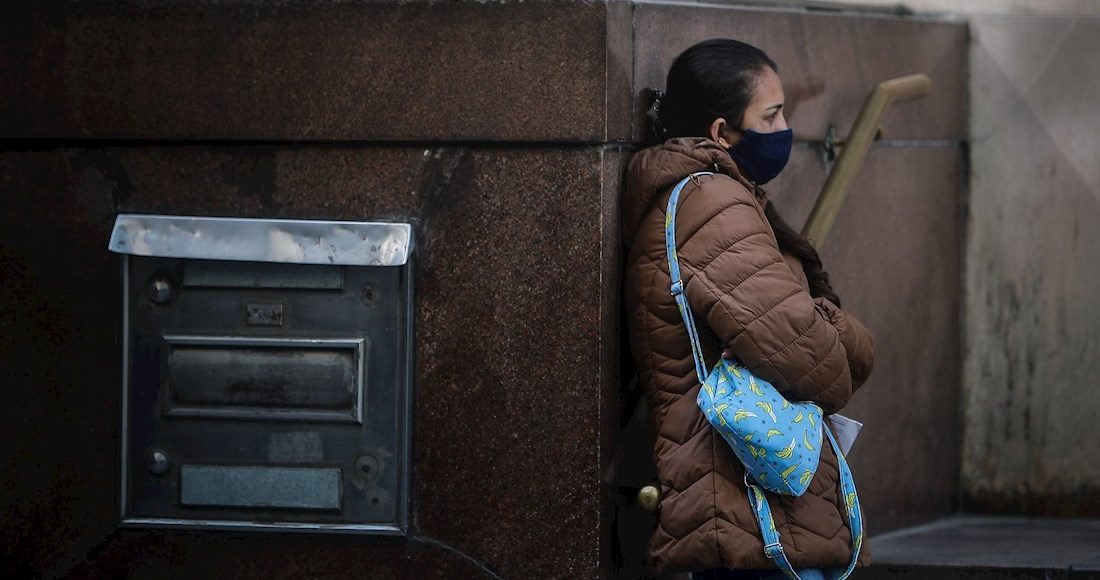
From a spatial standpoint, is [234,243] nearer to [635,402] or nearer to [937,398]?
[635,402]

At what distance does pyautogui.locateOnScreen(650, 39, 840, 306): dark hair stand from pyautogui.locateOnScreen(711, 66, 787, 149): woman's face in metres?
0.01

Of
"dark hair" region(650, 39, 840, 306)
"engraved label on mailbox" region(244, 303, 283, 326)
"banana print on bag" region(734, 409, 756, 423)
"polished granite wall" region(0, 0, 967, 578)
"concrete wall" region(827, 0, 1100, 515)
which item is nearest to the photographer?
"banana print on bag" region(734, 409, 756, 423)

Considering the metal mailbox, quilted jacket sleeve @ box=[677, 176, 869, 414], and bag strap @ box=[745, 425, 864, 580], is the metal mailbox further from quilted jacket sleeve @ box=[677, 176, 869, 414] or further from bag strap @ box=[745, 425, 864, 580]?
bag strap @ box=[745, 425, 864, 580]

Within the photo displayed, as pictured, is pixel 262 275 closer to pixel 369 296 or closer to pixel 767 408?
pixel 369 296

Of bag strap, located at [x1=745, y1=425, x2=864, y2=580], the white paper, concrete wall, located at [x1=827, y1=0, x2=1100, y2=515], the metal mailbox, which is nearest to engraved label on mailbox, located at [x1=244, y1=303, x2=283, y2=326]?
the metal mailbox

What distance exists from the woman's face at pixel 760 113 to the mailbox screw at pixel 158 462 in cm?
173

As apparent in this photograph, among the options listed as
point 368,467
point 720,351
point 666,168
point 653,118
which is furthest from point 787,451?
point 368,467

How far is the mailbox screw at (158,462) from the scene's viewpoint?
3.95 m

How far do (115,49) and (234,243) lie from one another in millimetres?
649

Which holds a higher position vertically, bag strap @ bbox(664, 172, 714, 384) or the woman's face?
the woman's face

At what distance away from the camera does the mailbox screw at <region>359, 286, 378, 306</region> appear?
12.6 ft

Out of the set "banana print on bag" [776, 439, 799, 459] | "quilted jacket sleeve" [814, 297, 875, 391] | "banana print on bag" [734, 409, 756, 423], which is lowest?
"banana print on bag" [776, 439, 799, 459]

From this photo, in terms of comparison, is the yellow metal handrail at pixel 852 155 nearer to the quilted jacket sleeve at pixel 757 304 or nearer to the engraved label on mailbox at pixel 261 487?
the quilted jacket sleeve at pixel 757 304

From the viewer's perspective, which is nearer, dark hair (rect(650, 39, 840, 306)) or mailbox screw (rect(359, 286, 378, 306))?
dark hair (rect(650, 39, 840, 306))
